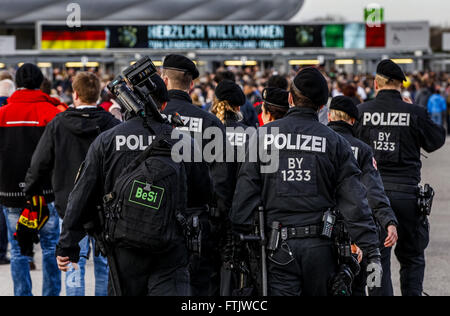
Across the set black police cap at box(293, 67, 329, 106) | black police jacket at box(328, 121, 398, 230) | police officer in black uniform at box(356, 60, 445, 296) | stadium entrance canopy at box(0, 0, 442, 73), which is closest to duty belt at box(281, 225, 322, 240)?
black police cap at box(293, 67, 329, 106)

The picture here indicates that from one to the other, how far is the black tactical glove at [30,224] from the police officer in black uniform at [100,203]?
188 centimetres

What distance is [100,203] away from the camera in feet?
16.0

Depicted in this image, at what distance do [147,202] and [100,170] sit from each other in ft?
1.57

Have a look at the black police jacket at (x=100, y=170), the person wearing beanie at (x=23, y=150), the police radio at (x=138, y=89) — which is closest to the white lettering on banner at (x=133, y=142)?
the black police jacket at (x=100, y=170)

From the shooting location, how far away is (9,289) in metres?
7.91

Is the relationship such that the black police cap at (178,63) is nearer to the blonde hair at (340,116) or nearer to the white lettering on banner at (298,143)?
the blonde hair at (340,116)

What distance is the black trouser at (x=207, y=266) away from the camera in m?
5.82

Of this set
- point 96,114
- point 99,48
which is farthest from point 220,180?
point 99,48

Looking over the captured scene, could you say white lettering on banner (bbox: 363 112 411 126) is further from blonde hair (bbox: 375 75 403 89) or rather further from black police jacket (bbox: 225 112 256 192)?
black police jacket (bbox: 225 112 256 192)

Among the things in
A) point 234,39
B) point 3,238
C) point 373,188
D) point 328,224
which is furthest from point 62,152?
point 234,39

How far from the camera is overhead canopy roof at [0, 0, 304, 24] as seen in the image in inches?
Result: 2404

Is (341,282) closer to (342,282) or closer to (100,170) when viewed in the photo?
(342,282)
